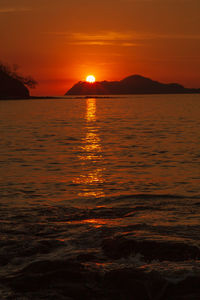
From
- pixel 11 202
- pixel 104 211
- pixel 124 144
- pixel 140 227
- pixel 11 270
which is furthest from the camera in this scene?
pixel 124 144

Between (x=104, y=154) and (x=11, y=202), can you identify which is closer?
(x=11, y=202)

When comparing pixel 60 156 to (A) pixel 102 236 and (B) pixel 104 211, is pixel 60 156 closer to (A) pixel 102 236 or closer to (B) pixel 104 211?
(B) pixel 104 211

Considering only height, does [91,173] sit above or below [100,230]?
below

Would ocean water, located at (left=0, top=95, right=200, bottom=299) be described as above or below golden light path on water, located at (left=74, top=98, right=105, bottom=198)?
above

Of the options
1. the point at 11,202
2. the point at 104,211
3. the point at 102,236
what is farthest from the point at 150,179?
the point at 102,236

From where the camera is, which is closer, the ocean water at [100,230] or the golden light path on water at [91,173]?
the ocean water at [100,230]

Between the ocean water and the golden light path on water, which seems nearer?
the ocean water

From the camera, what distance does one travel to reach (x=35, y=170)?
58.1 ft

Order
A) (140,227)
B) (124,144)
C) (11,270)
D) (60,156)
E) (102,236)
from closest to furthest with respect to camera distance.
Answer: (11,270) → (102,236) → (140,227) → (60,156) → (124,144)

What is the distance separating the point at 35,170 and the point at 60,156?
16.6 ft

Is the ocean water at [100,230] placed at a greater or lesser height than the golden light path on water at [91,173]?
greater

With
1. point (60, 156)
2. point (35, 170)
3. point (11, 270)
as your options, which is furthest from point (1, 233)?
point (60, 156)

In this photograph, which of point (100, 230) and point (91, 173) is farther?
point (91, 173)

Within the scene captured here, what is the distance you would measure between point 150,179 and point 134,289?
9.35 m
